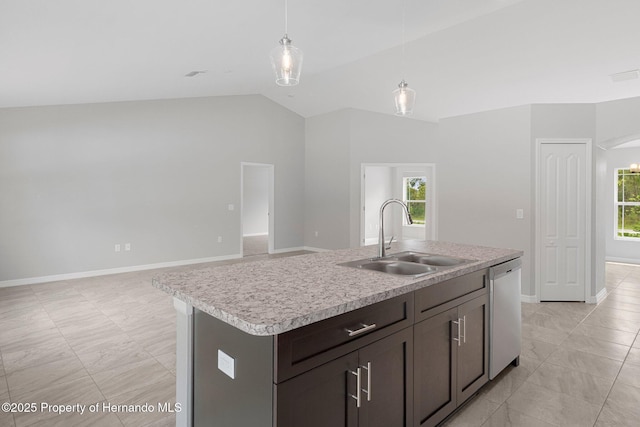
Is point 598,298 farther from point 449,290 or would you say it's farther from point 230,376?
point 230,376

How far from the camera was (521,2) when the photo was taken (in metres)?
2.93

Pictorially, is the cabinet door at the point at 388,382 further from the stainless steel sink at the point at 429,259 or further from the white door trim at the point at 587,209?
the white door trim at the point at 587,209

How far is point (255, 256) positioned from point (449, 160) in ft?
14.3

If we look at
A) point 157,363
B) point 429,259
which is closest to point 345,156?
point 429,259

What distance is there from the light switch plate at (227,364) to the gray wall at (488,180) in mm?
4092

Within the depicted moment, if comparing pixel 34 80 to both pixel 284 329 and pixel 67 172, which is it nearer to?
pixel 67 172

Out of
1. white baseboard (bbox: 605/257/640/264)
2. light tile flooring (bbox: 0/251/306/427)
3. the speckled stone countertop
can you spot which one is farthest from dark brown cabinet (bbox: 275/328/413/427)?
white baseboard (bbox: 605/257/640/264)

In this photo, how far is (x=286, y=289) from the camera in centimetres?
158

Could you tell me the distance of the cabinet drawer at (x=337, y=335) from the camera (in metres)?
1.21

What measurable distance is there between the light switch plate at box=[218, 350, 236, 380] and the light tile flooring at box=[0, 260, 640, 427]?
0.99m

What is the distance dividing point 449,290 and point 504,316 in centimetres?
83

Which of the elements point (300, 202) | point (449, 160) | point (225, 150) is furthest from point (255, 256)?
point (449, 160)

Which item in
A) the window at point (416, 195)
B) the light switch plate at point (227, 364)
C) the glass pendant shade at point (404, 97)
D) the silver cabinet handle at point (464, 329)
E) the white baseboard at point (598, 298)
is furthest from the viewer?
the window at point (416, 195)

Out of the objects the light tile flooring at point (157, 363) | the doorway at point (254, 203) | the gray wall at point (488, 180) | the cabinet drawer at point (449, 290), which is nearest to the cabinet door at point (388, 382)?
the cabinet drawer at point (449, 290)
